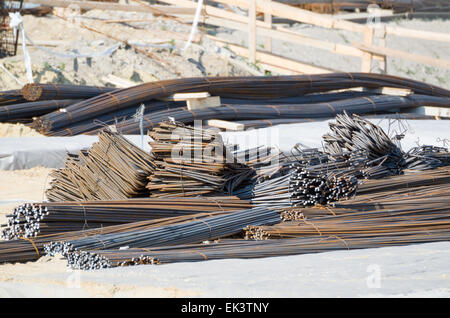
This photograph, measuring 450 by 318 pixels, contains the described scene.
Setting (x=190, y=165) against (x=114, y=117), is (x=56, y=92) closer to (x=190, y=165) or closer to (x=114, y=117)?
(x=114, y=117)

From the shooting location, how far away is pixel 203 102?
10859 mm

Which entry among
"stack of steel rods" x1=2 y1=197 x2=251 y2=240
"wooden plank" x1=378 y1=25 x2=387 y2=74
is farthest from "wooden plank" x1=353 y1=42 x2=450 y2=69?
"stack of steel rods" x1=2 y1=197 x2=251 y2=240

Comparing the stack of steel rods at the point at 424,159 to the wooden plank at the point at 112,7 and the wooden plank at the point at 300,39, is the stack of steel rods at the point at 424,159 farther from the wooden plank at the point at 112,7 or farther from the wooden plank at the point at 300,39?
the wooden plank at the point at 112,7

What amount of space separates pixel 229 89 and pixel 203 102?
560mm

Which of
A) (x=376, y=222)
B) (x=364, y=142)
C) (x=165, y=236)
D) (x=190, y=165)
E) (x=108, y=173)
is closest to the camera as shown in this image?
(x=165, y=236)

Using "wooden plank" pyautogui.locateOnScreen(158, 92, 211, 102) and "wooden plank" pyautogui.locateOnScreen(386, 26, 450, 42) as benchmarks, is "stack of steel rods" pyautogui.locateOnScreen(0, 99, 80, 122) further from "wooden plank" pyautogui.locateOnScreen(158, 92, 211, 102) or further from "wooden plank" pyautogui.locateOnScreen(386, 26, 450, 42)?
"wooden plank" pyautogui.locateOnScreen(386, 26, 450, 42)

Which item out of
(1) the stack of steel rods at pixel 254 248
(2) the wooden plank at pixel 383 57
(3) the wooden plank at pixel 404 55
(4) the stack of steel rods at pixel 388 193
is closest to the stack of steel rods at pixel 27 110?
(4) the stack of steel rods at pixel 388 193

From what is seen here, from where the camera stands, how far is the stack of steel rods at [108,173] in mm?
6352

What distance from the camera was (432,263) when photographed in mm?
4855

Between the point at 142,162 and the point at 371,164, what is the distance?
255 cm

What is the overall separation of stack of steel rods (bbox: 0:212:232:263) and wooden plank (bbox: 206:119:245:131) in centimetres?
459

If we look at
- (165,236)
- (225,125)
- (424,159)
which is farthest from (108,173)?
(225,125)

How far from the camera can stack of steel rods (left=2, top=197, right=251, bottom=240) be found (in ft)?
17.3
